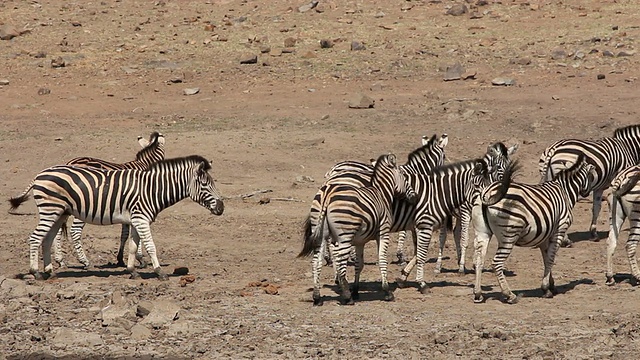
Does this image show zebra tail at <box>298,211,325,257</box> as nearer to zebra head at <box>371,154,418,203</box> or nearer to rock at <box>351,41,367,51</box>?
zebra head at <box>371,154,418,203</box>

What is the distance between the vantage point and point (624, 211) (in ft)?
46.8

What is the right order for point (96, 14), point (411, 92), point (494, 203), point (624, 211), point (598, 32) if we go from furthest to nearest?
point (96, 14), point (598, 32), point (411, 92), point (624, 211), point (494, 203)

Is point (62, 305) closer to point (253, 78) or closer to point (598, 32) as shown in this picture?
point (253, 78)

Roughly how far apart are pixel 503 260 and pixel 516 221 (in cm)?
47

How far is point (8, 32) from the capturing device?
32156mm

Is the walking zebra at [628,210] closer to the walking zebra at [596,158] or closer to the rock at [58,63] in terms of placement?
the walking zebra at [596,158]

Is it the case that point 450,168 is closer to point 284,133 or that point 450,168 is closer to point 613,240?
point 613,240

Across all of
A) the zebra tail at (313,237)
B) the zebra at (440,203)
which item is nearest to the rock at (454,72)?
the zebra at (440,203)

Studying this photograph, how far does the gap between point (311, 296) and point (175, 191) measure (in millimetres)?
2524

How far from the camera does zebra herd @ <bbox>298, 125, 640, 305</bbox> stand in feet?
42.7

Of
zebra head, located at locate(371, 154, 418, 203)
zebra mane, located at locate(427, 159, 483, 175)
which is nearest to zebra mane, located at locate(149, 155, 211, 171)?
zebra head, located at locate(371, 154, 418, 203)

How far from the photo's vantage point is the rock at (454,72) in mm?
28375

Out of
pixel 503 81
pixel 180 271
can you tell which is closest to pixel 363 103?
pixel 503 81

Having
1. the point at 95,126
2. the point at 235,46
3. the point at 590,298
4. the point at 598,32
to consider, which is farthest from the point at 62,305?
the point at 598,32
